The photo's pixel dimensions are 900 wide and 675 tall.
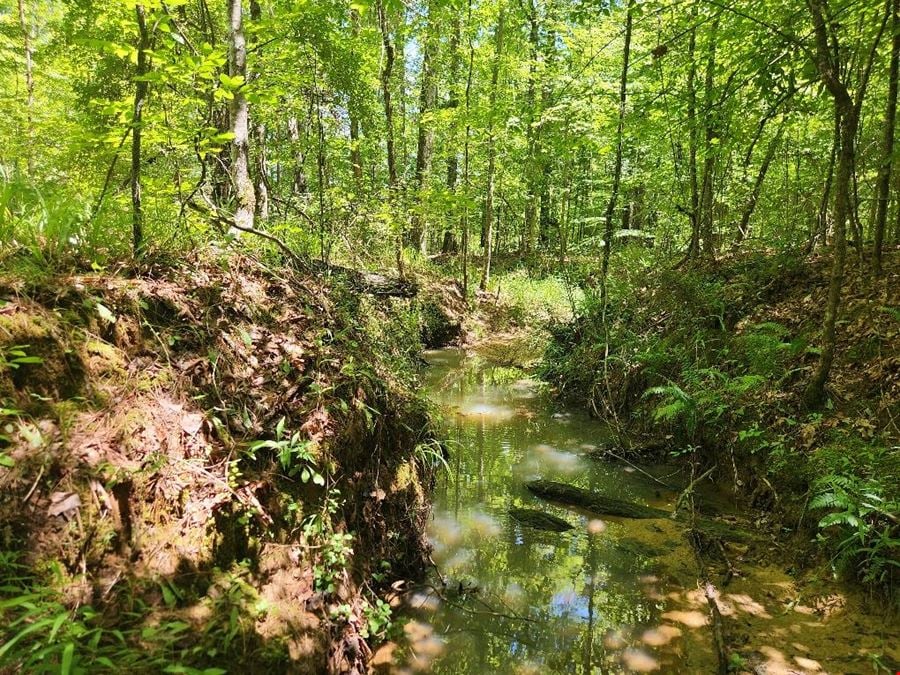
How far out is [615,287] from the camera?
9930 millimetres

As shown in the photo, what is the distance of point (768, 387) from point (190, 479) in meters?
6.16

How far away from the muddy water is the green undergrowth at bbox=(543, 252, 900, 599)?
1047 mm

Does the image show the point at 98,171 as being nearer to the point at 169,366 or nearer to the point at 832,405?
the point at 169,366

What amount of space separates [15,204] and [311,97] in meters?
6.56

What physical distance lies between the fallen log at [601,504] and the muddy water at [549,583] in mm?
129

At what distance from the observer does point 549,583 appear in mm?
4152

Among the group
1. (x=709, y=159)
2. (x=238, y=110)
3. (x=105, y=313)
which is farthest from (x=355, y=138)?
(x=105, y=313)

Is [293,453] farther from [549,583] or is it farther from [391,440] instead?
[549,583]

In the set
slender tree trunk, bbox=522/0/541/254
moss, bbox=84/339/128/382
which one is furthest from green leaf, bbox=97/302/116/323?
slender tree trunk, bbox=522/0/541/254

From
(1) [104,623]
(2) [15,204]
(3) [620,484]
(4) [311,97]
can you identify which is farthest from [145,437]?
(4) [311,97]

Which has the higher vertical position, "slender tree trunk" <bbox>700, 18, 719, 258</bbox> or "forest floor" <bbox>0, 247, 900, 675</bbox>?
"slender tree trunk" <bbox>700, 18, 719, 258</bbox>

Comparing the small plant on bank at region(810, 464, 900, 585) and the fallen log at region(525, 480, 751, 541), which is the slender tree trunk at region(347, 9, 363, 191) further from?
the small plant on bank at region(810, 464, 900, 585)

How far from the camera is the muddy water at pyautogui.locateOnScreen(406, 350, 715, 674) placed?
11.1ft

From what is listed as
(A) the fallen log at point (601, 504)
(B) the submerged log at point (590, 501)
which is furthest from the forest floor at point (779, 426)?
A: (B) the submerged log at point (590, 501)
